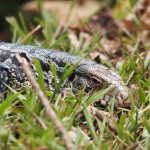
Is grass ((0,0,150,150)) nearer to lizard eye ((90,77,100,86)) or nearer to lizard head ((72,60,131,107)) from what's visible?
lizard head ((72,60,131,107))

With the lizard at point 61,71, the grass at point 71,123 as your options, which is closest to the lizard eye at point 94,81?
the lizard at point 61,71

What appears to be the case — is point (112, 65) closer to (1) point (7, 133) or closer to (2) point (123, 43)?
(2) point (123, 43)

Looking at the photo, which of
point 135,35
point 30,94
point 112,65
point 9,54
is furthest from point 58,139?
point 135,35

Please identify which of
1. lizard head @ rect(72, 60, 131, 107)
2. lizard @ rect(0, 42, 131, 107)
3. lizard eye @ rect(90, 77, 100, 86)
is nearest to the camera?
lizard head @ rect(72, 60, 131, 107)

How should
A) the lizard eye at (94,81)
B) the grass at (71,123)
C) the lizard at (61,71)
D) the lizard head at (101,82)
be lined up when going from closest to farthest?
the grass at (71,123)
the lizard head at (101,82)
the lizard at (61,71)
the lizard eye at (94,81)

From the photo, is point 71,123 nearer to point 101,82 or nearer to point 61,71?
point 101,82

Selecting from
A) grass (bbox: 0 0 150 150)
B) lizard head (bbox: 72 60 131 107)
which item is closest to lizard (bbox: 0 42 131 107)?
lizard head (bbox: 72 60 131 107)

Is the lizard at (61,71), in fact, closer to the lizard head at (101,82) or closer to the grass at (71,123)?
the lizard head at (101,82)

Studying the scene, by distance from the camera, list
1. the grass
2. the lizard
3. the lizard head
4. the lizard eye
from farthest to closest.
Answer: the lizard eye < the lizard < the lizard head < the grass

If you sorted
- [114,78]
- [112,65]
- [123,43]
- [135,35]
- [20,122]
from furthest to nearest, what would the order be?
[135,35]
[123,43]
[112,65]
[114,78]
[20,122]
